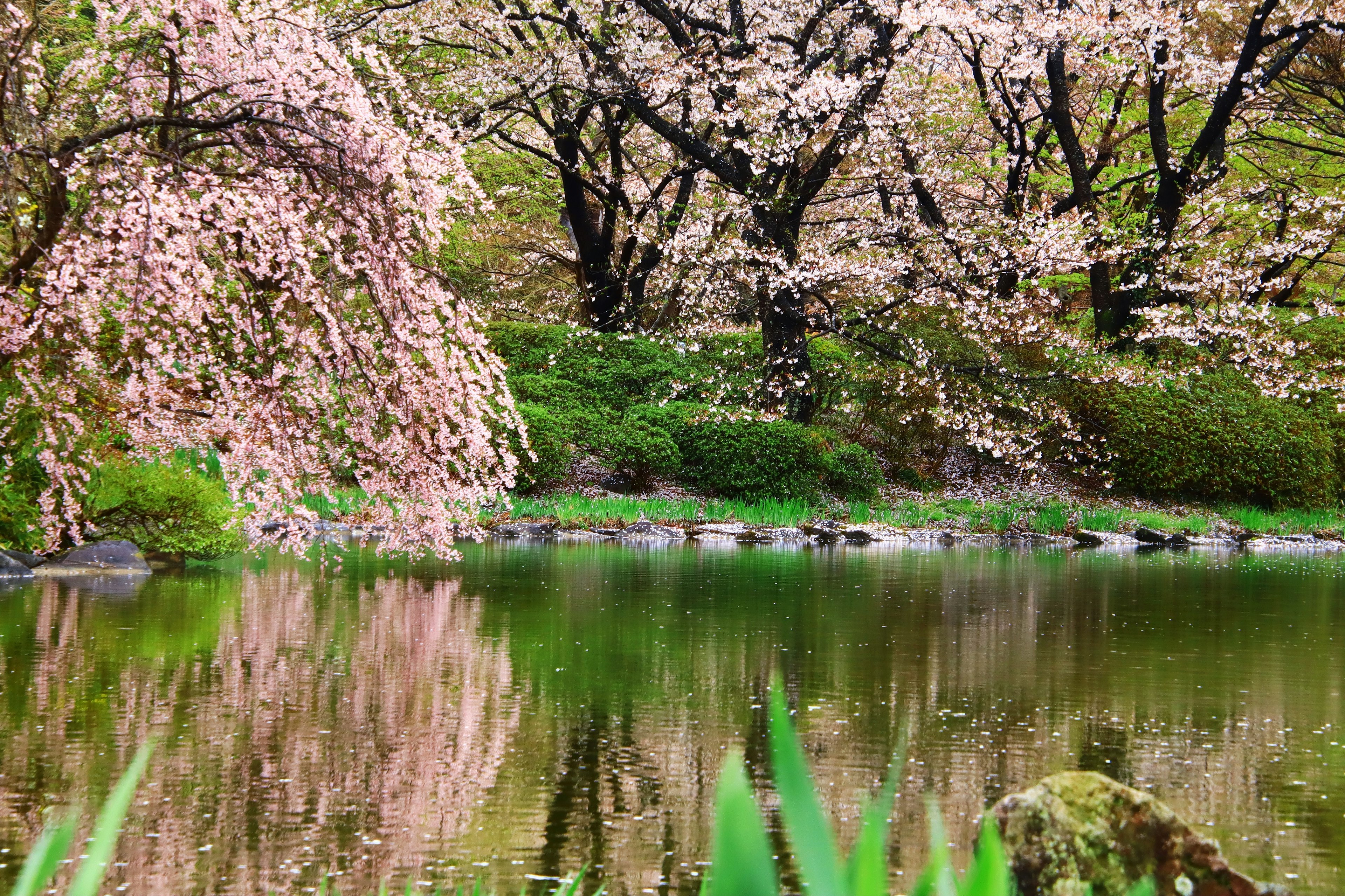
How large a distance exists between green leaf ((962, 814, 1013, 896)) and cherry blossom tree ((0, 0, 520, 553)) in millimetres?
7334

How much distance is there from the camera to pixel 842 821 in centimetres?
505

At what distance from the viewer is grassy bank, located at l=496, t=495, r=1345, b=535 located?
745 inches

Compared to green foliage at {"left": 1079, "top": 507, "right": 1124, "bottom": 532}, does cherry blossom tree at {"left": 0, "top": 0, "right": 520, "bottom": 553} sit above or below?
above

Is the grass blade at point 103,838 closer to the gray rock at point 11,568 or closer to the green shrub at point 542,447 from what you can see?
the gray rock at point 11,568

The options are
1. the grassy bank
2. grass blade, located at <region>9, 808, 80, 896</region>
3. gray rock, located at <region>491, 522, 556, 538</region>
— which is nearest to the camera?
grass blade, located at <region>9, 808, 80, 896</region>

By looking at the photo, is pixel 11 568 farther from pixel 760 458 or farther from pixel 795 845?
pixel 795 845

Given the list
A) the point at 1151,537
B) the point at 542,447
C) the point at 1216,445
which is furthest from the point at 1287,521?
the point at 542,447

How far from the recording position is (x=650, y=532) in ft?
60.5

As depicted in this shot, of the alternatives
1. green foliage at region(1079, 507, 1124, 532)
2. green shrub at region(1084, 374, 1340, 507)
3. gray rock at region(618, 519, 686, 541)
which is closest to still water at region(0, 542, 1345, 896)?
gray rock at region(618, 519, 686, 541)

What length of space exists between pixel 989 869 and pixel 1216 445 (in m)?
22.1

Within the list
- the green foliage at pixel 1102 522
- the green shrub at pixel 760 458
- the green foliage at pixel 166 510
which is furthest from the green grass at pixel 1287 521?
the green foliage at pixel 166 510

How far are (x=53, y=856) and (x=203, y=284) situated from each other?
7.57 meters

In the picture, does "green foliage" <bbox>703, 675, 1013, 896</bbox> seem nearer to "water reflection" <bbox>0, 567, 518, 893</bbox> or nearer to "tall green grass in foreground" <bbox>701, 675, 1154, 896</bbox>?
"tall green grass in foreground" <bbox>701, 675, 1154, 896</bbox>

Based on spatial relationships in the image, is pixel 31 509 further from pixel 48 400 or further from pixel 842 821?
pixel 842 821
